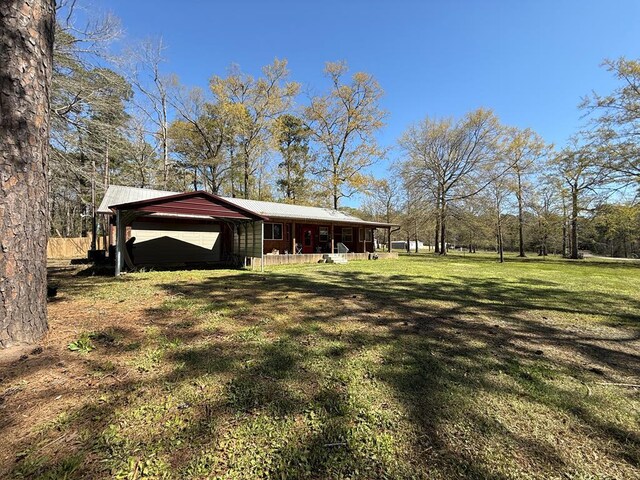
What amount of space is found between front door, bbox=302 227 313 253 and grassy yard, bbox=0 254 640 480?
13637 millimetres

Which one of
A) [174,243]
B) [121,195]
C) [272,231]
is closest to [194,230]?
[174,243]

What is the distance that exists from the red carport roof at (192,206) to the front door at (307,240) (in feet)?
22.7

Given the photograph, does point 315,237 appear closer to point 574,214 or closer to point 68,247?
point 68,247

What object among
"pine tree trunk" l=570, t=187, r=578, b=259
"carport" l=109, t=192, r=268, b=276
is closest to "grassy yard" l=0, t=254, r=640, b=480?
"carport" l=109, t=192, r=268, b=276

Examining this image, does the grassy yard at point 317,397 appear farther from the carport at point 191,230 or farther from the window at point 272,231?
the window at point 272,231

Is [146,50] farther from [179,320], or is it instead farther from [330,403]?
[330,403]

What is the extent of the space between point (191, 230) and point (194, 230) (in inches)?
5.9

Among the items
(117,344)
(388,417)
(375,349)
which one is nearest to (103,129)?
(117,344)

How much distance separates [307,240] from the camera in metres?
19.0

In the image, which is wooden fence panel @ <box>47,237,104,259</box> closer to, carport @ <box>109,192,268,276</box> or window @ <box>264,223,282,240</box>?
carport @ <box>109,192,268,276</box>

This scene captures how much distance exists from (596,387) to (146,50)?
85.5 ft

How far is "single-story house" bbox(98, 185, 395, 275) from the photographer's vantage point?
10.4m

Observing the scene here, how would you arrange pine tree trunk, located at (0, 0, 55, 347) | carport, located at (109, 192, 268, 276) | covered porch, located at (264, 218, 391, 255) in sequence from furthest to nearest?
covered porch, located at (264, 218, 391, 255) → carport, located at (109, 192, 268, 276) → pine tree trunk, located at (0, 0, 55, 347)

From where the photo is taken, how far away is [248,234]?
45.3 feet
